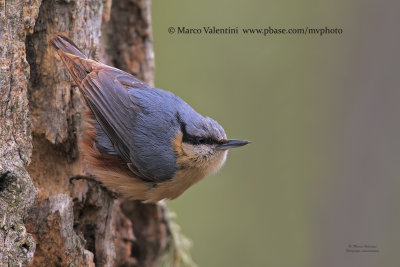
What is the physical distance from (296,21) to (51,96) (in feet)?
10.5

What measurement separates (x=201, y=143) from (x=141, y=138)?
40 cm

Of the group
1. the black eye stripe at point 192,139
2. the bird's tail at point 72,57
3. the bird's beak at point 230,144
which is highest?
the bird's tail at point 72,57

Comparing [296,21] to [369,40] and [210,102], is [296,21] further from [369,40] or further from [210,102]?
[210,102]

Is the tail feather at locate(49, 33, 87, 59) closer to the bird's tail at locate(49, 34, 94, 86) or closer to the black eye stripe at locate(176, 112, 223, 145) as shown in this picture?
the bird's tail at locate(49, 34, 94, 86)

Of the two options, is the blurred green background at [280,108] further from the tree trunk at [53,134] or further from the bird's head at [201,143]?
the bird's head at [201,143]

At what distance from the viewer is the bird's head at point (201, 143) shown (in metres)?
3.55

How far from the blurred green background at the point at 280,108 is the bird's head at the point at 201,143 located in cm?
176

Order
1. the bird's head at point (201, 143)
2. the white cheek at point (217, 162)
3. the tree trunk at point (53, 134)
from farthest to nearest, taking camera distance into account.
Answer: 1. the white cheek at point (217, 162)
2. the bird's head at point (201, 143)
3. the tree trunk at point (53, 134)

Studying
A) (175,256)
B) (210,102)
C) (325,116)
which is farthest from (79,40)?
(325,116)

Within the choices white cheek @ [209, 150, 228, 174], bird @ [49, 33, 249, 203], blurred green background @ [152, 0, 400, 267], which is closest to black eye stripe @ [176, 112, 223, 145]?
bird @ [49, 33, 249, 203]

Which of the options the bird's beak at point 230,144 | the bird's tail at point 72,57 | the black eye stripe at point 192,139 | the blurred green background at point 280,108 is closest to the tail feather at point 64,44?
the bird's tail at point 72,57

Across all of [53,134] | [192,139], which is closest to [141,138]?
[192,139]

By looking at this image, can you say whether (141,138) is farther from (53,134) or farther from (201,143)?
(53,134)

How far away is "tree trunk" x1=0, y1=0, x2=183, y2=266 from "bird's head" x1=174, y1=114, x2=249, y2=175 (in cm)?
57
